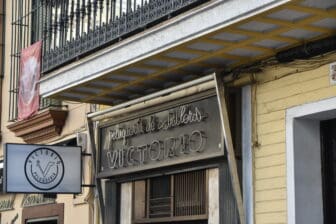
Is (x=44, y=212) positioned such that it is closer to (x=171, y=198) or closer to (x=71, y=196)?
(x=71, y=196)

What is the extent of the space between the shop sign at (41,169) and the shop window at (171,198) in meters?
1.18

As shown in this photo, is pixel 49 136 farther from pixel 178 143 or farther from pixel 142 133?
pixel 178 143

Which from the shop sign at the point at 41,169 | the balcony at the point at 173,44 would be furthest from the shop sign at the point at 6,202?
the balcony at the point at 173,44

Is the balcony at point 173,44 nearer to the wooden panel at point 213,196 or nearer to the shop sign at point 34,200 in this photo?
the wooden panel at point 213,196

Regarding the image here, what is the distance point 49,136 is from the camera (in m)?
14.8

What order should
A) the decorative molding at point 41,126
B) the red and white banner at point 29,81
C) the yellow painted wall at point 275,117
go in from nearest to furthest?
the yellow painted wall at point 275,117, the decorative molding at point 41,126, the red and white banner at point 29,81

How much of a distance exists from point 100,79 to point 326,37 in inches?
139

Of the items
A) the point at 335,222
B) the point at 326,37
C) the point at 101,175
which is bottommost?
the point at 335,222

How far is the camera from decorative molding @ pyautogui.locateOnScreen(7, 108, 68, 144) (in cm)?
1444

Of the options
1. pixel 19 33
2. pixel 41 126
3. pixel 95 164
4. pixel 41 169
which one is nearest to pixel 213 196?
pixel 95 164

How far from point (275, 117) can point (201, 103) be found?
1238 mm

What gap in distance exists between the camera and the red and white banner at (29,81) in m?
14.9

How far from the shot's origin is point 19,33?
16.5 meters

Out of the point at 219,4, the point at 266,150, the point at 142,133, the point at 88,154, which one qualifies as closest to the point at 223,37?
the point at 219,4
